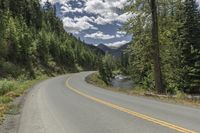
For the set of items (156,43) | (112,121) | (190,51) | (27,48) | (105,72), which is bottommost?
(105,72)

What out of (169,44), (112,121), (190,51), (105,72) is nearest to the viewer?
(112,121)

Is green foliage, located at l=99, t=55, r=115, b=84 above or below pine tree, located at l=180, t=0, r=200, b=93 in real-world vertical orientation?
below

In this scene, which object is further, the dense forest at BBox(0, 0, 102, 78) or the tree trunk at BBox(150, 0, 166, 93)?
the dense forest at BBox(0, 0, 102, 78)

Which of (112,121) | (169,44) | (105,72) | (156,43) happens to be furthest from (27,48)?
(112,121)

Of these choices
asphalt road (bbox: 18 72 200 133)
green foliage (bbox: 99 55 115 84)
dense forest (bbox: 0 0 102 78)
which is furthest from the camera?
green foliage (bbox: 99 55 115 84)

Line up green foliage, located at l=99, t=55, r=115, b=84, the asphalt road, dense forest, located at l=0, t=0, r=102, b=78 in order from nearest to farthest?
the asphalt road, dense forest, located at l=0, t=0, r=102, b=78, green foliage, located at l=99, t=55, r=115, b=84

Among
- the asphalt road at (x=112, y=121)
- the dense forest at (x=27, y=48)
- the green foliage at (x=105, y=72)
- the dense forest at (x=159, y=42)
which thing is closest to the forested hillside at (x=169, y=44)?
the dense forest at (x=159, y=42)

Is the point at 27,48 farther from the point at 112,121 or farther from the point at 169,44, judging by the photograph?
the point at 112,121

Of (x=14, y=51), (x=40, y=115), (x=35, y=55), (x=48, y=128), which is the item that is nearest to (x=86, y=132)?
(x=48, y=128)

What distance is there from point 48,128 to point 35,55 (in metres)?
73.1

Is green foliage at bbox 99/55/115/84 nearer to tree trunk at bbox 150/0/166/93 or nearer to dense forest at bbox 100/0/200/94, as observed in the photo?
dense forest at bbox 100/0/200/94

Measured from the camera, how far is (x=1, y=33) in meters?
55.8

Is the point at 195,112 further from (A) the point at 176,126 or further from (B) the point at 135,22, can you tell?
(B) the point at 135,22

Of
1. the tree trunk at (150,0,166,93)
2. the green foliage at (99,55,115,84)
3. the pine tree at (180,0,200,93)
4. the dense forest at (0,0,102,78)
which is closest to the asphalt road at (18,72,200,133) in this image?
the tree trunk at (150,0,166,93)
